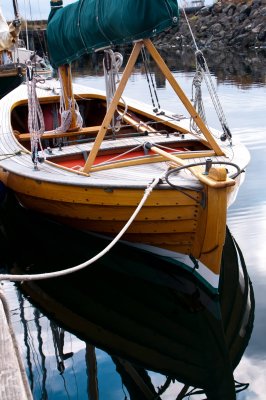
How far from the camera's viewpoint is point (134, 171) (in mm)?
6551

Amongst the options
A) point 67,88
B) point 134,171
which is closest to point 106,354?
point 134,171

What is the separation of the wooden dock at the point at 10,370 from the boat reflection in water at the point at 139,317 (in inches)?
92.1

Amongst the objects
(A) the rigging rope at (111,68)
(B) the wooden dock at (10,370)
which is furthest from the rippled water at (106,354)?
(A) the rigging rope at (111,68)

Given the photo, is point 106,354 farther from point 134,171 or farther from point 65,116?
point 65,116

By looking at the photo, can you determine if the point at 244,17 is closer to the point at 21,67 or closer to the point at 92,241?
the point at 21,67

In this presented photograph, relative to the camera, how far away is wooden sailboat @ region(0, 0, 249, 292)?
5.82 m

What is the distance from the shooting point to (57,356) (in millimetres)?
5449

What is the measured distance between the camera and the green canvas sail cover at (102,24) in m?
5.92

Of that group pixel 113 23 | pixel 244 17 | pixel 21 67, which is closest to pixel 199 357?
pixel 113 23

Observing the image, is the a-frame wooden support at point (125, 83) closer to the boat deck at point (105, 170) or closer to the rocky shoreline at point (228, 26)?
the boat deck at point (105, 170)

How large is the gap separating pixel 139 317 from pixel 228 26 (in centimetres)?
5227

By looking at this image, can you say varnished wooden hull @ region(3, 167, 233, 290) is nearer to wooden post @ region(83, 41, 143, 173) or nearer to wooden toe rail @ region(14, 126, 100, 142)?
wooden post @ region(83, 41, 143, 173)

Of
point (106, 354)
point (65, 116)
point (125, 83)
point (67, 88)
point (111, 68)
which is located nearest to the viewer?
point (106, 354)

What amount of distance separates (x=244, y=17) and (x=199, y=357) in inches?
2019
